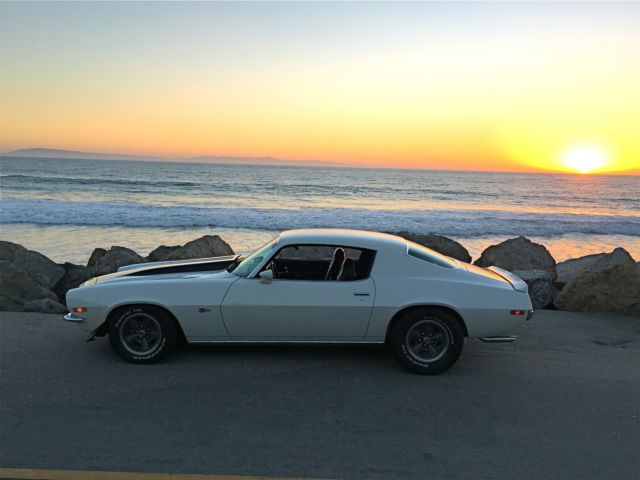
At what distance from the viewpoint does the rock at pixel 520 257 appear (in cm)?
1111

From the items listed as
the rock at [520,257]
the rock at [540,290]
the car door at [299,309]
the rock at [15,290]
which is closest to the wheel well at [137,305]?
the car door at [299,309]

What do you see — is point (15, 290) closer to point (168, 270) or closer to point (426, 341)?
point (168, 270)

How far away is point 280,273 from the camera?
594 centimetres

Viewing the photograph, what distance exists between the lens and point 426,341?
5.11 m

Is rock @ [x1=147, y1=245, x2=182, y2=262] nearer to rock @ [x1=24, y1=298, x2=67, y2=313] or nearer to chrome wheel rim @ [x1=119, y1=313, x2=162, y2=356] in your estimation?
rock @ [x1=24, y1=298, x2=67, y2=313]

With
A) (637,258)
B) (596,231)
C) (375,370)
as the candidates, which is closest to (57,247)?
(375,370)

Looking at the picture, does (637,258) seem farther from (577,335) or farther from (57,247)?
(57,247)

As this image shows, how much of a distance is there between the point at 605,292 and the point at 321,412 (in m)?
5.53

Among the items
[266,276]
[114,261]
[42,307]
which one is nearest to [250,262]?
[266,276]

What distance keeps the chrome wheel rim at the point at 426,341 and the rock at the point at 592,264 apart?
14.1 ft

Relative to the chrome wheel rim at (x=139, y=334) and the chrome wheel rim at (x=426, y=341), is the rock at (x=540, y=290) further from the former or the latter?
the chrome wheel rim at (x=139, y=334)

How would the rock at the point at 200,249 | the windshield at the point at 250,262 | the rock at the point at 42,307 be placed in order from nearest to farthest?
the windshield at the point at 250,262
the rock at the point at 42,307
the rock at the point at 200,249

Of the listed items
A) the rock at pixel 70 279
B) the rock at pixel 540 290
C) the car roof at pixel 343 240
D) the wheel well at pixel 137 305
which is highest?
the car roof at pixel 343 240

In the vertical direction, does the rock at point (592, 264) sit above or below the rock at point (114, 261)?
above
